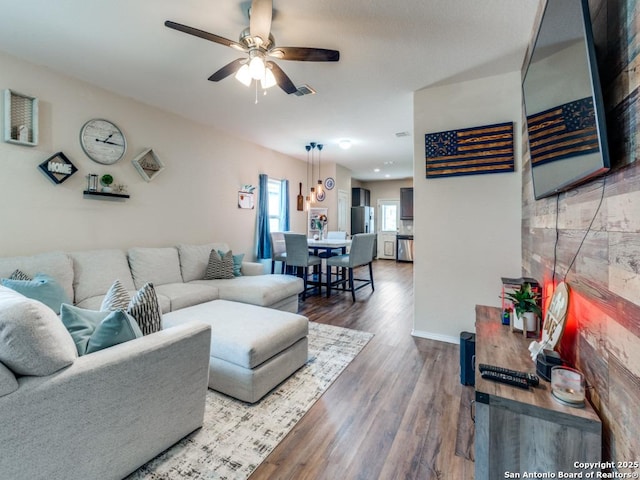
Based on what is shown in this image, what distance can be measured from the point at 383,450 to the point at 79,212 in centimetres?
335

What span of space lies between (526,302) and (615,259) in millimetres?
813

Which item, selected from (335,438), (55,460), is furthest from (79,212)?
(335,438)

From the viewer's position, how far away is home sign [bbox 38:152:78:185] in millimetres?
2652

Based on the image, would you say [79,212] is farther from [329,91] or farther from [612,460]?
[612,460]

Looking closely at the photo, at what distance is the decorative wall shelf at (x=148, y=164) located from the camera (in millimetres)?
3378

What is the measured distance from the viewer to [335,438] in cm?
162

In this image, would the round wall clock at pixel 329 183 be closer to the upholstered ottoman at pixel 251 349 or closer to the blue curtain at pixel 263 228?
the blue curtain at pixel 263 228

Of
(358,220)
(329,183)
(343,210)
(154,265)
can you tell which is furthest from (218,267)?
(358,220)

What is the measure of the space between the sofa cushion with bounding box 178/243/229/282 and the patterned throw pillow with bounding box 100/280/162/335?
202 cm

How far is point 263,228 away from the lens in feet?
16.9

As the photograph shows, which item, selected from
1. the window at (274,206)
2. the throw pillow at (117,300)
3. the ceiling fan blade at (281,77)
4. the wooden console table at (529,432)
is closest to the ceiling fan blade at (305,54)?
the ceiling fan blade at (281,77)

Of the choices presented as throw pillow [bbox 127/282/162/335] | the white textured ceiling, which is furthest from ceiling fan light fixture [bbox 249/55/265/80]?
throw pillow [bbox 127/282/162/335]

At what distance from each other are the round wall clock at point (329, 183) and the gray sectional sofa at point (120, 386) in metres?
4.53

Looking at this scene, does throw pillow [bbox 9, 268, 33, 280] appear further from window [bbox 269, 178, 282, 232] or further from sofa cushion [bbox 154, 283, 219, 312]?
window [bbox 269, 178, 282, 232]
